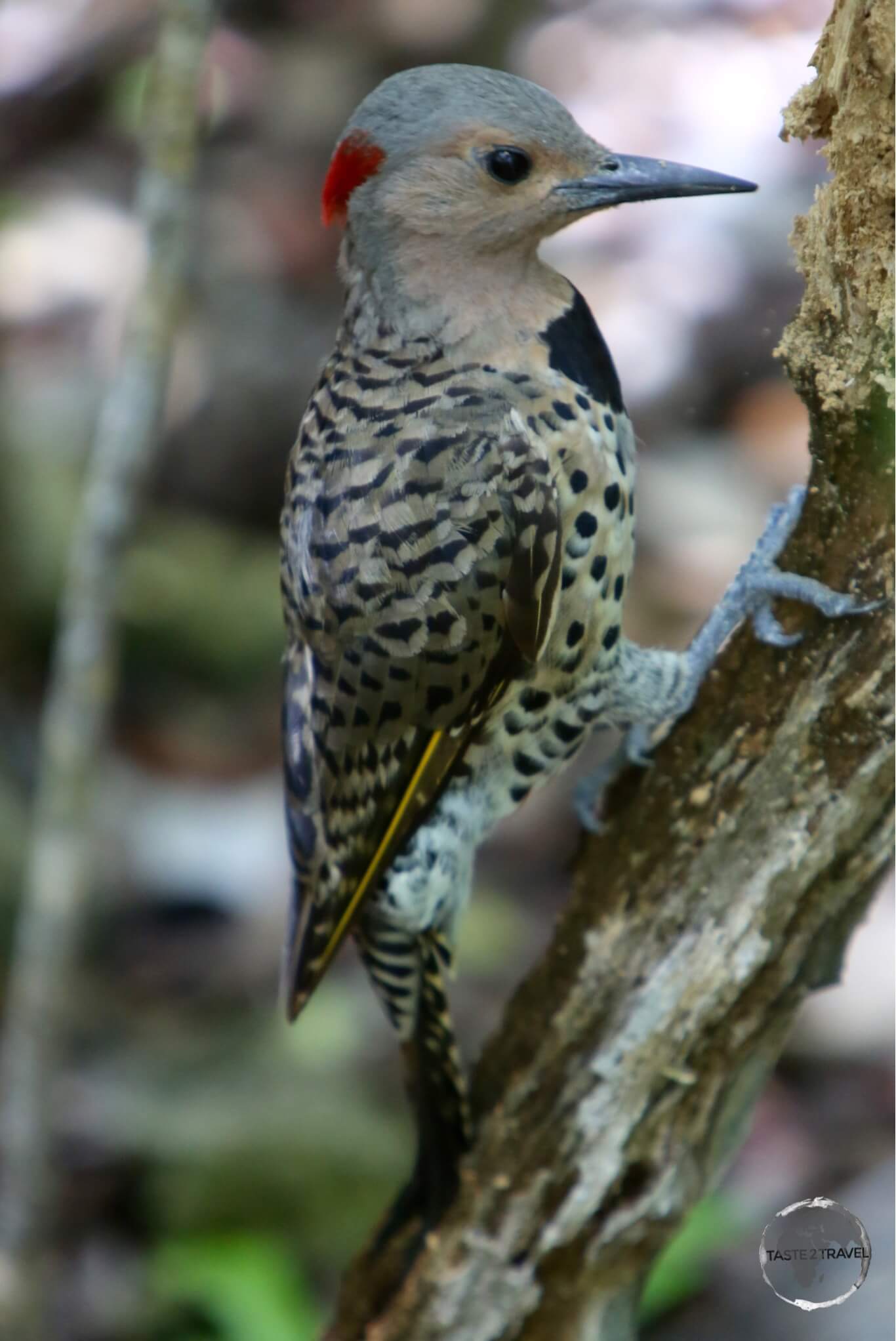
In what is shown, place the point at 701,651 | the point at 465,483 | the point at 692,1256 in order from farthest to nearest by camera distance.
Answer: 1. the point at 692,1256
2. the point at 701,651
3. the point at 465,483

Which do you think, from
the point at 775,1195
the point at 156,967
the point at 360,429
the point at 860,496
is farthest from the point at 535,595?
the point at 156,967

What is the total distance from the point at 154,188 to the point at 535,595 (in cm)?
132

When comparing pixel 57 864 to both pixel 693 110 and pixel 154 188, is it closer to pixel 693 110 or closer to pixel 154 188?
pixel 154 188

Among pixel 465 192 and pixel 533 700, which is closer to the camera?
pixel 465 192

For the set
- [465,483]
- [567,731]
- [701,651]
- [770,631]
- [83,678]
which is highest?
[465,483]

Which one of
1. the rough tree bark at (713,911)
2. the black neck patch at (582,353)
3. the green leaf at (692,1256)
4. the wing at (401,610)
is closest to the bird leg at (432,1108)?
the rough tree bark at (713,911)

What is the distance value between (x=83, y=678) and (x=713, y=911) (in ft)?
5.32

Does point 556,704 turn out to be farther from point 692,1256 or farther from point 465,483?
point 692,1256

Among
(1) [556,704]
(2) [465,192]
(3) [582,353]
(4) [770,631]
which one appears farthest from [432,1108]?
(2) [465,192]

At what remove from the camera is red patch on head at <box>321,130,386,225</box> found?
2.39 meters

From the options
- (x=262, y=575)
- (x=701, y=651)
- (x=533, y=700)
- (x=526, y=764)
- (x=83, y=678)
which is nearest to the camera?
(x=701, y=651)

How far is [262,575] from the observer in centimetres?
611

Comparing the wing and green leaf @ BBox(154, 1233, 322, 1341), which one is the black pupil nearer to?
the wing

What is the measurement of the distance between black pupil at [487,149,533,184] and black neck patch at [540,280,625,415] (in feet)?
0.81
